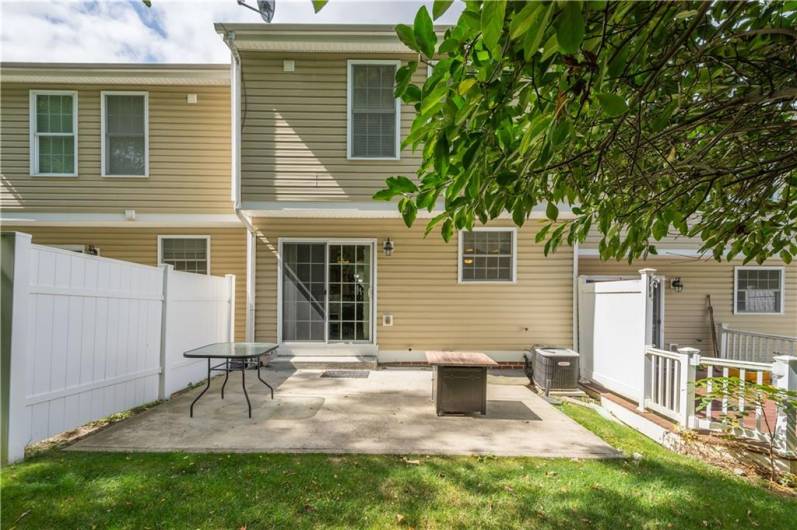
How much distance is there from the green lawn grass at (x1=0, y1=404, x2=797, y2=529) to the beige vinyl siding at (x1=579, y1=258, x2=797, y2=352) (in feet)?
20.4

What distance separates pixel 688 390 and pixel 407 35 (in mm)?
4852

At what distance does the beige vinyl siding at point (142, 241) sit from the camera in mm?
7684

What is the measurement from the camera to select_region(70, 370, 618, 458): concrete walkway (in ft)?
11.5

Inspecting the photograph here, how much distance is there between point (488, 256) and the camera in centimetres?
738

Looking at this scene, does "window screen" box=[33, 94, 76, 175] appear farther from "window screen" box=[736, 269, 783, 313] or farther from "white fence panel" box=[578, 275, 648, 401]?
"window screen" box=[736, 269, 783, 313]

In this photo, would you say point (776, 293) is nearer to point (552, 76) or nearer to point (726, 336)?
point (726, 336)

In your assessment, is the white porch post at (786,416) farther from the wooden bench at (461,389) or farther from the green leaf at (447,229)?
the green leaf at (447,229)

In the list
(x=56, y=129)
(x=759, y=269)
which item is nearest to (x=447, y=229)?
(x=56, y=129)

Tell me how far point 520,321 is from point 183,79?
8117 mm

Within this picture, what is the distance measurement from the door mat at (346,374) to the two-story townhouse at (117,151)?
7.17 feet

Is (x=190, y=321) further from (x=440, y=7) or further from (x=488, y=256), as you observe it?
(x=440, y=7)

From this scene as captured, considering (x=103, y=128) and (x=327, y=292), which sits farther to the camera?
(x=103, y=128)

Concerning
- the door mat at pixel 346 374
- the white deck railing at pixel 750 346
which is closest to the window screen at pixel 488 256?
the door mat at pixel 346 374

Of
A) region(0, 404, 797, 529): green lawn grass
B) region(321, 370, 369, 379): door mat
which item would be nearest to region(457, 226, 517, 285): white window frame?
region(321, 370, 369, 379): door mat
